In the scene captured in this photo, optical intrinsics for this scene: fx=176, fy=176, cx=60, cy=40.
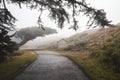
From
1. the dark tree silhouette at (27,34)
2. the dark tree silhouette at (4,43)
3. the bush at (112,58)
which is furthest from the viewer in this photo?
the dark tree silhouette at (27,34)

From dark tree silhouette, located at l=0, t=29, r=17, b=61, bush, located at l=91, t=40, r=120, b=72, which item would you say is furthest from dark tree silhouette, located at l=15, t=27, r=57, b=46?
dark tree silhouette, located at l=0, t=29, r=17, b=61

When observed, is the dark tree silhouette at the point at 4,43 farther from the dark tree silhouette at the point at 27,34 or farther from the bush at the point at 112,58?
the dark tree silhouette at the point at 27,34

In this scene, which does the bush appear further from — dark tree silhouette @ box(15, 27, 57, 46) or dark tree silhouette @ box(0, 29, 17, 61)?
dark tree silhouette @ box(15, 27, 57, 46)

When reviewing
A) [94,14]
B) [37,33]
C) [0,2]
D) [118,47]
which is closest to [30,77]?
[0,2]

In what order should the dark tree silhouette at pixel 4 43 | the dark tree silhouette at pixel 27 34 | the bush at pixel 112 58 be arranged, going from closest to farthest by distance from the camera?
the dark tree silhouette at pixel 4 43 < the bush at pixel 112 58 < the dark tree silhouette at pixel 27 34

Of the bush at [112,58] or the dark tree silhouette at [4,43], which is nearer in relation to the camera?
the dark tree silhouette at [4,43]

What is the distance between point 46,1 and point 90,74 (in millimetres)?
5979

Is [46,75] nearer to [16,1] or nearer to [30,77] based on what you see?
[30,77]

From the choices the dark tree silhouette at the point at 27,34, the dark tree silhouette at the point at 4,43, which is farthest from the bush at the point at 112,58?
the dark tree silhouette at the point at 27,34

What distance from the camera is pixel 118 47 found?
16.4 metres

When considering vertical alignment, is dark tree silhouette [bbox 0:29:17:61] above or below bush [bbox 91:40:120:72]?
above

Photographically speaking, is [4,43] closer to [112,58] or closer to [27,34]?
[112,58]

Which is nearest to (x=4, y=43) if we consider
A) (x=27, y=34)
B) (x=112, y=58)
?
(x=112, y=58)

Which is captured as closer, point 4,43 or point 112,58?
point 4,43
